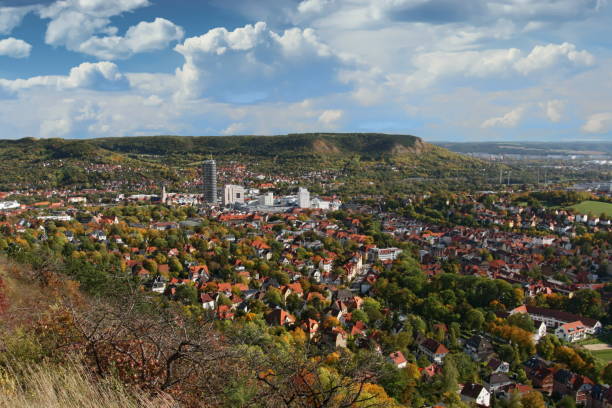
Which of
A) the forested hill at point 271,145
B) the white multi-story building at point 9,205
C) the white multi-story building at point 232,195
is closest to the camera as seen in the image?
the white multi-story building at point 9,205

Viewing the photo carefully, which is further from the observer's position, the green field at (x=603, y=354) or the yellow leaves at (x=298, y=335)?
the green field at (x=603, y=354)

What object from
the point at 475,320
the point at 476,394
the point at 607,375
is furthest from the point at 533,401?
the point at 475,320

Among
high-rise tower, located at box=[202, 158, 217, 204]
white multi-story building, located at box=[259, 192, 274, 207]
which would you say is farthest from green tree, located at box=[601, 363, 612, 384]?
high-rise tower, located at box=[202, 158, 217, 204]

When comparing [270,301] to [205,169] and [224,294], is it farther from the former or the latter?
[205,169]

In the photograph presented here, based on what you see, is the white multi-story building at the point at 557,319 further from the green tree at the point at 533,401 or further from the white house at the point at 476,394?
the white house at the point at 476,394

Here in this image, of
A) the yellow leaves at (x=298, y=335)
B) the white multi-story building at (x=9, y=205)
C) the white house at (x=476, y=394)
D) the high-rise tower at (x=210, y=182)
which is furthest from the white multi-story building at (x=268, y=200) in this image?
the white house at (x=476, y=394)

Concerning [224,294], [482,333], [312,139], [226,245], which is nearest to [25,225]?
[226,245]

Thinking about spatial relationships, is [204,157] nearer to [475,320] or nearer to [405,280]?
[405,280]

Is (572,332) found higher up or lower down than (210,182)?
lower down
